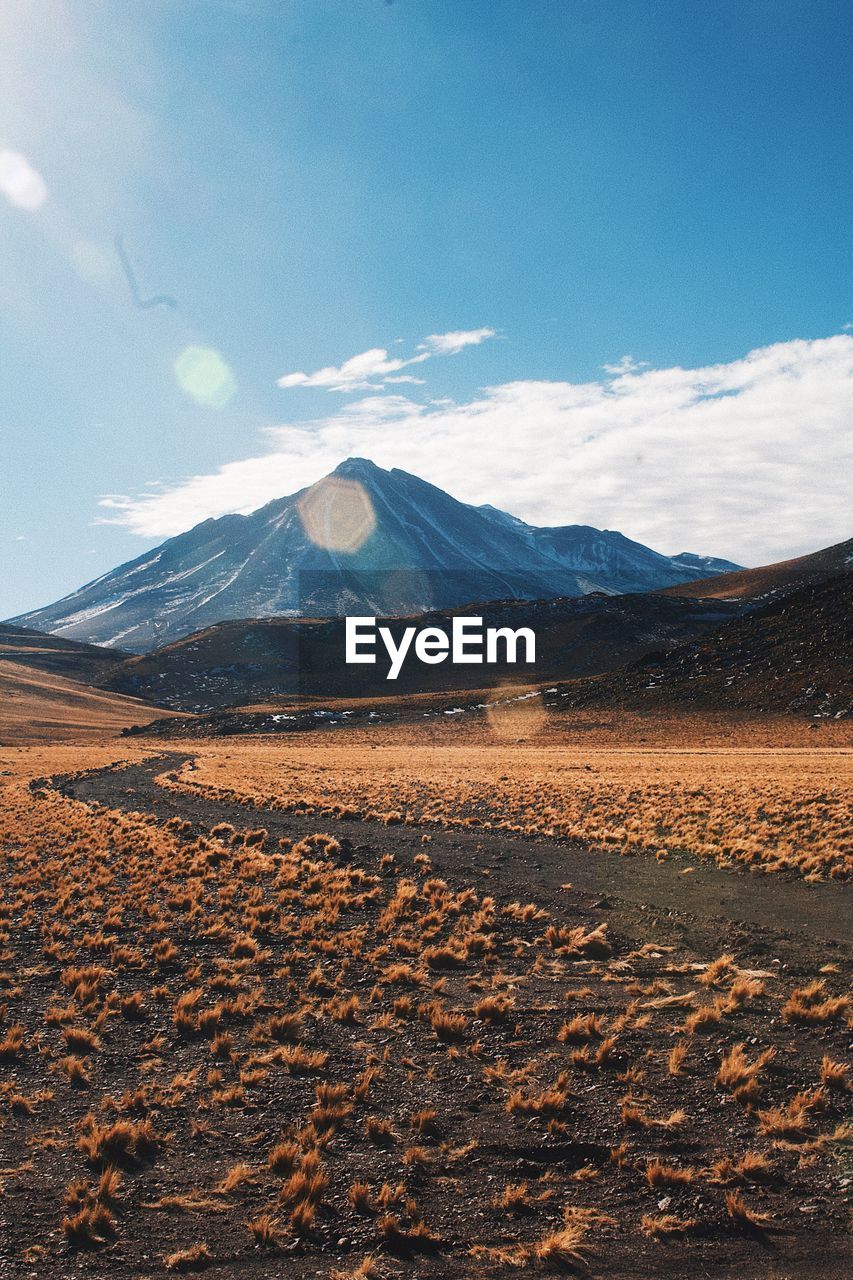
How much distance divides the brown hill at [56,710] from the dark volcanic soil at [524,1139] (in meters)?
83.0

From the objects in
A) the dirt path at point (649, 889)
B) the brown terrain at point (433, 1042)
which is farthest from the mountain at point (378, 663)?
the brown terrain at point (433, 1042)

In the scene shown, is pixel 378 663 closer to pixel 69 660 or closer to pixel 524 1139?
pixel 69 660

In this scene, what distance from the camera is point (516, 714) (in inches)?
3531

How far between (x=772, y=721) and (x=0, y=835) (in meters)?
63.9

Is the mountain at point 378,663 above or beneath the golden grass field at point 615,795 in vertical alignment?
above

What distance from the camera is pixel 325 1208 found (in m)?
6.33

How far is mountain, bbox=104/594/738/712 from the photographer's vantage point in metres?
135

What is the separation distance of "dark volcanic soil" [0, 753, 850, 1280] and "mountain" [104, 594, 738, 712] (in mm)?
109640

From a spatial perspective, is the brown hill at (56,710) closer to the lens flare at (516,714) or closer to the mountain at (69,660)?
the mountain at (69,660)

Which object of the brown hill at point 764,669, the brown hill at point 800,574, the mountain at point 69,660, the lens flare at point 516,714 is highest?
the brown hill at point 800,574

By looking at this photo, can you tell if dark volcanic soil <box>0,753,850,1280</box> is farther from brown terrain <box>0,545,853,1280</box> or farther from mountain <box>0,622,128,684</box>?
mountain <box>0,622,128,684</box>

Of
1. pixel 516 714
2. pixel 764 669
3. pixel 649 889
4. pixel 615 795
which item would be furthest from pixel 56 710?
pixel 649 889

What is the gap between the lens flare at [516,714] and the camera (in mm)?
78125

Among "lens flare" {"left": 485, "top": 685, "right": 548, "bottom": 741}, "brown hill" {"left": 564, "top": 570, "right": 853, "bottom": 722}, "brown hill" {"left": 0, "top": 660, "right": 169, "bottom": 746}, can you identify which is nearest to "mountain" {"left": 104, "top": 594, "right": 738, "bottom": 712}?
"brown hill" {"left": 0, "top": 660, "right": 169, "bottom": 746}
